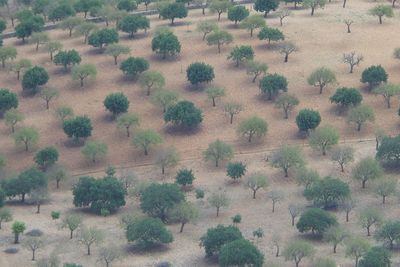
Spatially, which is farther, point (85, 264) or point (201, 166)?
point (201, 166)

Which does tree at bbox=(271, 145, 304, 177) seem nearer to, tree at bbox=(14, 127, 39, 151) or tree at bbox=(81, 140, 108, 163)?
tree at bbox=(81, 140, 108, 163)

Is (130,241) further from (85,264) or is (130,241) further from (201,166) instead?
(201,166)

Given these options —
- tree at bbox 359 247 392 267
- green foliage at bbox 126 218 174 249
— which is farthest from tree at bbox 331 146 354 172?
green foliage at bbox 126 218 174 249

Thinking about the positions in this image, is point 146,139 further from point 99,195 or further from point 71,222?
point 71,222

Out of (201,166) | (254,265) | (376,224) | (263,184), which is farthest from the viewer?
(201,166)

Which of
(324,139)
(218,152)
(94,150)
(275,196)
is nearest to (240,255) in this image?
(275,196)

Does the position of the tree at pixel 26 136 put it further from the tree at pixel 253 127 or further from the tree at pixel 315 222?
the tree at pixel 315 222

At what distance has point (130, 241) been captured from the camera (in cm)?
16750

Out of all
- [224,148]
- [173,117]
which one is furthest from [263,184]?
[173,117]

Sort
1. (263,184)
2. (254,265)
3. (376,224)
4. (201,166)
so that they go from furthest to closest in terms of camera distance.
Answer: (201,166), (263,184), (376,224), (254,265)

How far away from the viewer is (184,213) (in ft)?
566

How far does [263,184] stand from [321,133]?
577 inches

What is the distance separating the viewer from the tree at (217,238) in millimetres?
164250

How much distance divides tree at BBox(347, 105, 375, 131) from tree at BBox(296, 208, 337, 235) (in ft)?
99.9
